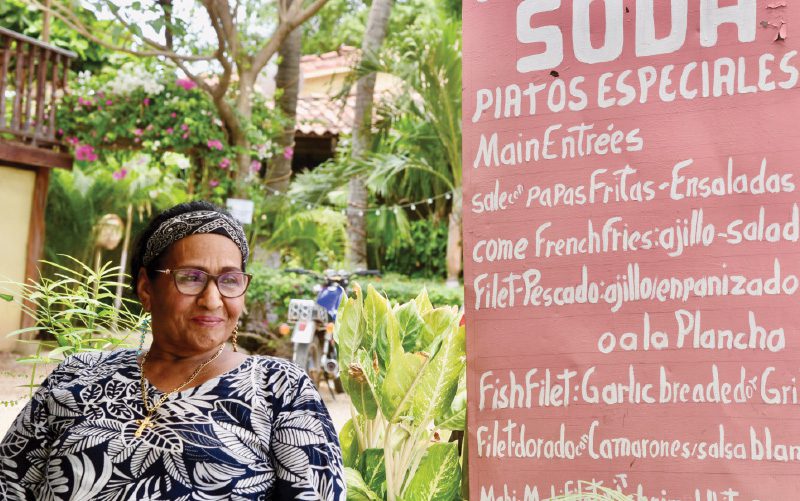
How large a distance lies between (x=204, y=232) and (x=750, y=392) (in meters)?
1.28

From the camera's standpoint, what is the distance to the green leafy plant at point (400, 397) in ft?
8.18

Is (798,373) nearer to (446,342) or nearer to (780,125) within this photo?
(780,125)

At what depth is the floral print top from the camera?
1757 millimetres

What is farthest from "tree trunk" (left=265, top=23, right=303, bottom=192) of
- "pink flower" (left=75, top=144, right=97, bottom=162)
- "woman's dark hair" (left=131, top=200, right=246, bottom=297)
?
"woman's dark hair" (left=131, top=200, right=246, bottom=297)

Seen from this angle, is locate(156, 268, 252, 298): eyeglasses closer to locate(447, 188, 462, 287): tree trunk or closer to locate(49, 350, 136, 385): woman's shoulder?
locate(49, 350, 136, 385): woman's shoulder

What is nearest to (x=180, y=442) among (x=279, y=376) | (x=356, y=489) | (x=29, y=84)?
(x=279, y=376)

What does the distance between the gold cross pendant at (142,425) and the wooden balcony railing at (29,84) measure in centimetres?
699

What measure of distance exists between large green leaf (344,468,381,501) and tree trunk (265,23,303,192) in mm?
7770

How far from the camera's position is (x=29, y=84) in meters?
8.30

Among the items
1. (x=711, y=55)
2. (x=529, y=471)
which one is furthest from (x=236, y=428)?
(x=711, y=55)

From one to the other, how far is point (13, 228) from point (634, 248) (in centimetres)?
817

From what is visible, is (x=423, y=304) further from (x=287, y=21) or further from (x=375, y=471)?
(x=287, y=21)

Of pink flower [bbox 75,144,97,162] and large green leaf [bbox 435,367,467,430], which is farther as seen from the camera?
pink flower [bbox 75,144,97,162]

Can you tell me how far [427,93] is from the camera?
10344 mm
